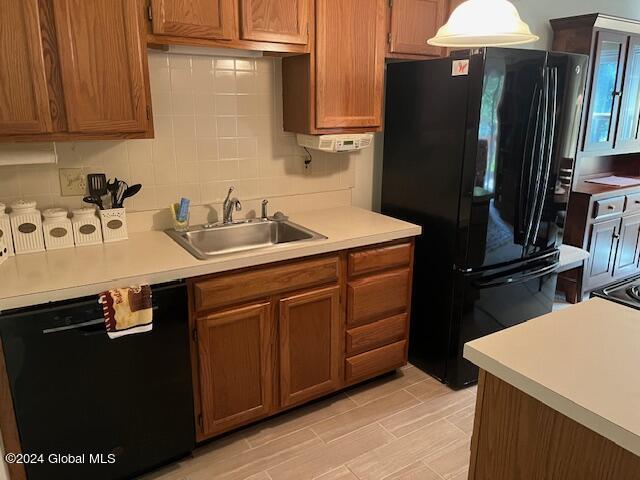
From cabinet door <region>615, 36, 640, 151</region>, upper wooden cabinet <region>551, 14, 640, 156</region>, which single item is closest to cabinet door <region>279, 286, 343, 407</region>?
upper wooden cabinet <region>551, 14, 640, 156</region>

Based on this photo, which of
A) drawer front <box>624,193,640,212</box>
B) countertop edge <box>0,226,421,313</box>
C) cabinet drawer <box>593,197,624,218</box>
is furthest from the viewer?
drawer front <box>624,193,640,212</box>

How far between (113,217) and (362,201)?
1.54 meters

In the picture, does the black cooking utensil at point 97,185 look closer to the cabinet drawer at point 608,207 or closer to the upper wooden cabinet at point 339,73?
the upper wooden cabinet at point 339,73

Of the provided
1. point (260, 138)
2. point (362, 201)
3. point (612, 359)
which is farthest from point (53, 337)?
point (362, 201)

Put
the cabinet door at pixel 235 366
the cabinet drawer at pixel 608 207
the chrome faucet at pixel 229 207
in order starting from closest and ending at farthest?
the cabinet door at pixel 235 366 < the chrome faucet at pixel 229 207 < the cabinet drawer at pixel 608 207

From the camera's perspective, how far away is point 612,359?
1115 millimetres

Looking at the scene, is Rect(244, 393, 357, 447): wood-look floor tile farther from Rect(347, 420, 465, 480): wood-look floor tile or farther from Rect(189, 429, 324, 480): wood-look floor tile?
Rect(347, 420, 465, 480): wood-look floor tile

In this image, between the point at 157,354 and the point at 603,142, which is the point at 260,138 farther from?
the point at 603,142

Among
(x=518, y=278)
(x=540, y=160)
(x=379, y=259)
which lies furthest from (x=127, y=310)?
(x=540, y=160)

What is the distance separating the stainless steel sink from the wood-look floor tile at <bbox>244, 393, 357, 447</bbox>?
87cm

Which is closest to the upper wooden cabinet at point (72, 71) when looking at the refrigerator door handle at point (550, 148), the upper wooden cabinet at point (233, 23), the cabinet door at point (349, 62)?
the upper wooden cabinet at point (233, 23)

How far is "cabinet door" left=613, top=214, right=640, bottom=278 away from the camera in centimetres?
397

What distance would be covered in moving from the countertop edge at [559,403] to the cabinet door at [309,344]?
1.12 m

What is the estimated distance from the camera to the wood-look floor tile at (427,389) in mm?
2627
